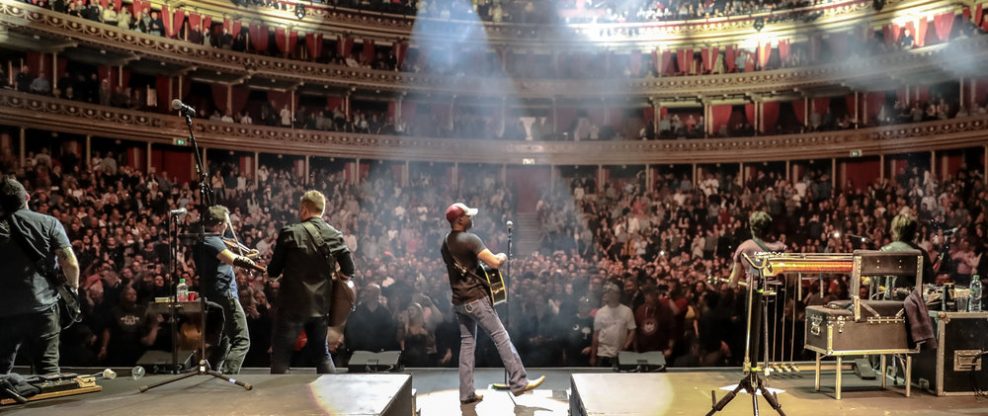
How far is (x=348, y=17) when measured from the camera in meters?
25.0

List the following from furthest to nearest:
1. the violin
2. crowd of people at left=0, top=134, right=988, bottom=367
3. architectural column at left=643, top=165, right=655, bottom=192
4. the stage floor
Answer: architectural column at left=643, top=165, right=655, bottom=192
crowd of people at left=0, top=134, right=988, bottom=367
the violin
the stage floor

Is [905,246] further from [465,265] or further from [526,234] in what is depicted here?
[526,234]

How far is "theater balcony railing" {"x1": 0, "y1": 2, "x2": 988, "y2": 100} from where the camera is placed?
62.5 feet

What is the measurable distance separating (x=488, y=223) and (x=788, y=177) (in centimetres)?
1124

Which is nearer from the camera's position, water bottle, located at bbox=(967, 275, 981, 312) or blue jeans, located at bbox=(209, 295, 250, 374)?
water bottle, located at bbox=(967, 275, 981, 312)

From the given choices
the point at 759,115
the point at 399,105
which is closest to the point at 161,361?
the point at 399,105

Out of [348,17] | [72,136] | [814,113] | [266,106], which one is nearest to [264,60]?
[266,106]

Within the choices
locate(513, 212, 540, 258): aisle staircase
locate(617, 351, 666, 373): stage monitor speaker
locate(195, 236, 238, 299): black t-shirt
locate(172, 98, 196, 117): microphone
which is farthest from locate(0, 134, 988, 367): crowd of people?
locate(172, 98, 196, 117): microphone

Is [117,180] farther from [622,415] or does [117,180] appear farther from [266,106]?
[622,415]

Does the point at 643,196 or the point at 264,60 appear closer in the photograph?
the point at 643,196

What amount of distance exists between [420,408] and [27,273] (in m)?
3.14

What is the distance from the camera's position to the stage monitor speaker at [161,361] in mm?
7875

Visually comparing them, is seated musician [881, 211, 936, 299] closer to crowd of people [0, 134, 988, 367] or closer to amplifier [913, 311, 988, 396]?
amplifier [913, 311, 988, 396]

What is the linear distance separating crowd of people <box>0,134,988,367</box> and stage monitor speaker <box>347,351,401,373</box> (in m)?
0.34
